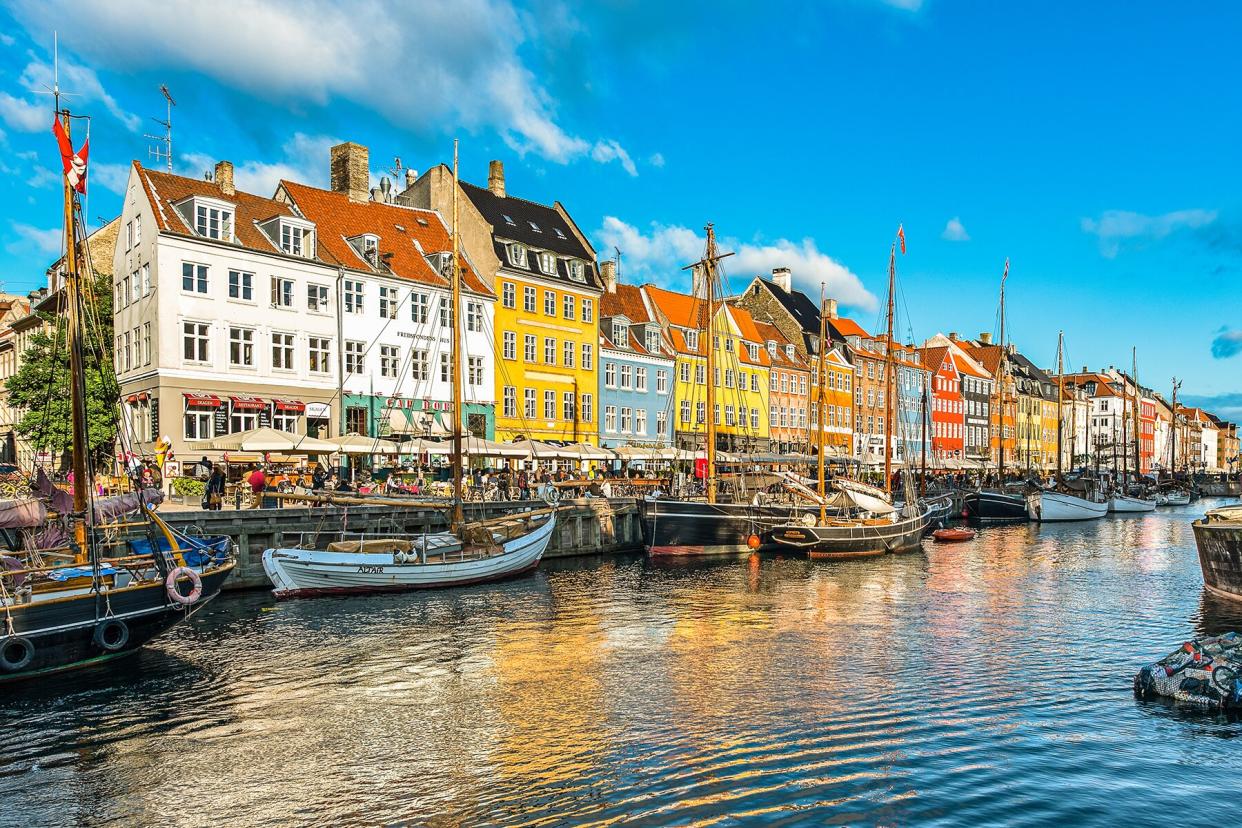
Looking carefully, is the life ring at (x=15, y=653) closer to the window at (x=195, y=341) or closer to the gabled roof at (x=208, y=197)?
the window at (x=195, y=341)

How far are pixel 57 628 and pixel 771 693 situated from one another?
14335 millimetres

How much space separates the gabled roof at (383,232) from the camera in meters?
51.3

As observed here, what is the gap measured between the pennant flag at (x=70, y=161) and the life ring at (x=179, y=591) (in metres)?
9.02

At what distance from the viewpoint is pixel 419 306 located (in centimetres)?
5331

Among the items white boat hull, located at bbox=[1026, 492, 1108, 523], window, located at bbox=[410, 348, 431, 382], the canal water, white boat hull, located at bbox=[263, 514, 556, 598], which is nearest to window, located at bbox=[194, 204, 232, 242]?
window, located at bbox=[410, 348, 431, 382]

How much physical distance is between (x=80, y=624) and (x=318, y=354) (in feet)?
98.8

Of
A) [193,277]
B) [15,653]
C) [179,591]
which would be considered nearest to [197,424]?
[193,277]

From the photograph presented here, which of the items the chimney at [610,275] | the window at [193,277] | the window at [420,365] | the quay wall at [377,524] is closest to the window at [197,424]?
the window at [193,277]

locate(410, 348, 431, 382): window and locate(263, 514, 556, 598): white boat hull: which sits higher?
locate(410, 348, 431, 382): window

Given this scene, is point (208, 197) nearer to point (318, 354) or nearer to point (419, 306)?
point (318, 354)

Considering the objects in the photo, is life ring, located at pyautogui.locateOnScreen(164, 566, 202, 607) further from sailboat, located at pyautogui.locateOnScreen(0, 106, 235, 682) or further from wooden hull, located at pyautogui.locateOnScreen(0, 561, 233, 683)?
wooden hull, located at pyautogui.locateOnScreen(0, 561, 233, 683)

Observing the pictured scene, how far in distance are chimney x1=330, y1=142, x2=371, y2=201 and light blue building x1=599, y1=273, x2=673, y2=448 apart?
1816 cm

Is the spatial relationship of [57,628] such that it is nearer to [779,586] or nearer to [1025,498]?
[779,586]

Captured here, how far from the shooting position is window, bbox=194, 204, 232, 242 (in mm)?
45000
